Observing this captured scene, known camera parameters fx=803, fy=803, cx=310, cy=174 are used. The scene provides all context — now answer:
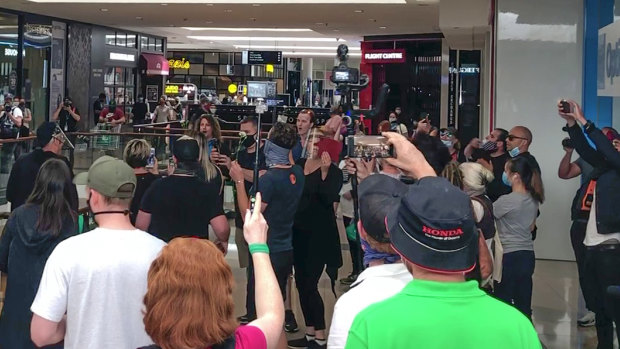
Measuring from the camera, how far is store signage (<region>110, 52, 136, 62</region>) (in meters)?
26.5

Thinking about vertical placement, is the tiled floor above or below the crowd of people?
below

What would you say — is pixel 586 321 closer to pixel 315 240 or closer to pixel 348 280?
pixel 348 280

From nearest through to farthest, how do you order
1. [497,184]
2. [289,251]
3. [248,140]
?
1. [289,251]
2. [497,184]
3. [248,140]

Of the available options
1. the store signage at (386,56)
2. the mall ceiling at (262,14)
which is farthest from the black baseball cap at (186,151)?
the store signage at (386,56)

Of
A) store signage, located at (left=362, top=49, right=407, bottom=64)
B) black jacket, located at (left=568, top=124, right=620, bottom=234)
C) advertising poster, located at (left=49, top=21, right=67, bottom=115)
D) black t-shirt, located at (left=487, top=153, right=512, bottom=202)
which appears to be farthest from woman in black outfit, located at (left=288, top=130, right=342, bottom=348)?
store signage, located at (left=362, top=49, right=407, bottom=64)

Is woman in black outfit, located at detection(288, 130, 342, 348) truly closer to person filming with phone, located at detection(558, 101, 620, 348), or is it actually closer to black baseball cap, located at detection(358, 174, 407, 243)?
person filming with phone, located at detection(558, 101, 620, 348)

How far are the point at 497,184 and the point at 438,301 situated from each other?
16.8ft

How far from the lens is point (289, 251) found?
18.5ft

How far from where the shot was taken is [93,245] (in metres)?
2.94

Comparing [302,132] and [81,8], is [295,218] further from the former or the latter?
[81,8]

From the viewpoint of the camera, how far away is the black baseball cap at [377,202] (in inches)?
101

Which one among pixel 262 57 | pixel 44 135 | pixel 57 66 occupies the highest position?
pixel 262 57

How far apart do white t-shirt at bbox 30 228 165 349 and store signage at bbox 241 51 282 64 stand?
26.3 metres

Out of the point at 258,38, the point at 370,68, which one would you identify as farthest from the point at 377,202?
the point at 258,38
